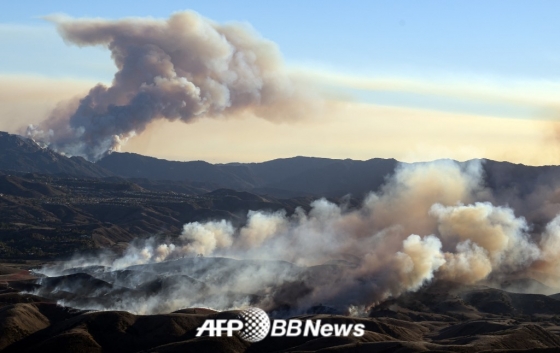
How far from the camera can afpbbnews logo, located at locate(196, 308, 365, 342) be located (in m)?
140

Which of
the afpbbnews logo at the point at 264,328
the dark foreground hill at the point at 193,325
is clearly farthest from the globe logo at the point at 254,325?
the dark foreground hill at the point at 193,325

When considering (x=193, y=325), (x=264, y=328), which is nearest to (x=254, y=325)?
(x=264, y=328)

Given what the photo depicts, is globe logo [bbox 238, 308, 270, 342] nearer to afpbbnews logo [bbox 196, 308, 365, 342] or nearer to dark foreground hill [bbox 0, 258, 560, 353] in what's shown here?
afpbbnews logo [bbox 196, 308, 365, 342]

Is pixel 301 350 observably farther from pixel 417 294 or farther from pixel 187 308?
pixel 417 294

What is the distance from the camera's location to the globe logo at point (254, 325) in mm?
139688

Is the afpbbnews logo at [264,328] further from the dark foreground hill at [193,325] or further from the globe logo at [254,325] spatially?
the dark foreground hill at [193,325]

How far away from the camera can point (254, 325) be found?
5733 inches

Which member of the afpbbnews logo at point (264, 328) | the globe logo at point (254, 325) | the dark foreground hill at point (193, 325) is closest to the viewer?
the dark foreground hill at point (193, 325)

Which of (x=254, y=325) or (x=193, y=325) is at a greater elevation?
(x=254, y=325)

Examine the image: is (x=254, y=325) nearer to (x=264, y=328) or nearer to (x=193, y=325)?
(x=264, y=328)

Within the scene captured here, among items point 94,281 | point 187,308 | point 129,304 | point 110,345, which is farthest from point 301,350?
point 94,281

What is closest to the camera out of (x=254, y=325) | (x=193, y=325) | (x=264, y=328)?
(x=264, y=328)

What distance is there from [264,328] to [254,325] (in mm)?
2218

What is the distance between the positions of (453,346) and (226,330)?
38460 mm
